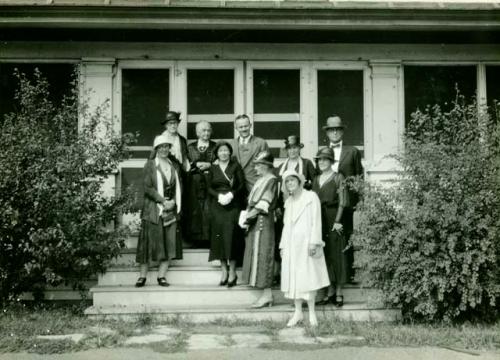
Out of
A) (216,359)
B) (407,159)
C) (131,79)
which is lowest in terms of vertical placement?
(216,359)

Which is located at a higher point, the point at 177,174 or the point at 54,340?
the point at 177,174

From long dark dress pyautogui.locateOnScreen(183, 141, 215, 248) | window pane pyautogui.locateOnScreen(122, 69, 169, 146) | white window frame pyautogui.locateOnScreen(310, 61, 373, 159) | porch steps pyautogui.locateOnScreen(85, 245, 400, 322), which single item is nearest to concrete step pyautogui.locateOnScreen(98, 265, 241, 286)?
porch steps pyautogui.locateOnScreen(85, 245, 400, 322)

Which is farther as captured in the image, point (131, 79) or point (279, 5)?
point (131, 79)

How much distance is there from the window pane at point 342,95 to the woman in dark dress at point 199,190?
6.56 ft

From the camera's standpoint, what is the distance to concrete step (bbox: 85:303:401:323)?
690 centimetres

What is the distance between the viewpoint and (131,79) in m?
8.98

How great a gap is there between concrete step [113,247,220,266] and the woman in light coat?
1416 millimetres

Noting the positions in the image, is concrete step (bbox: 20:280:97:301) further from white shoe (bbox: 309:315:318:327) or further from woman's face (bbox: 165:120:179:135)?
white shoe (bbox: 309:315:318:327)

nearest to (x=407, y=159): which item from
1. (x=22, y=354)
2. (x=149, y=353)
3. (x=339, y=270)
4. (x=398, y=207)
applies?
(x=398, y=207)

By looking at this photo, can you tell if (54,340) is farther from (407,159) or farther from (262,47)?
(262,47)

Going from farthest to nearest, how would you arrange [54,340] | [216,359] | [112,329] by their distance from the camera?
1. [112,329]
2. [54,340]
3. [216,359]

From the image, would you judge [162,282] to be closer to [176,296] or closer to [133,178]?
[176,296]

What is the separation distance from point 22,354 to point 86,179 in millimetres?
2751

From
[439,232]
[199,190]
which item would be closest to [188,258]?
[199,190]
